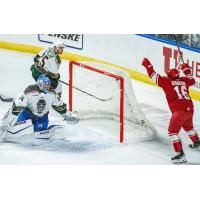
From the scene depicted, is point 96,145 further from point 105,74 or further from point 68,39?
point 68,39

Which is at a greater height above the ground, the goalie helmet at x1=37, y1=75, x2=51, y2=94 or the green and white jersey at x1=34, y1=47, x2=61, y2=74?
the green and white jersey at x1=34, y1=47, x2=61, y2=74

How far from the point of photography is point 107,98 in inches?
325

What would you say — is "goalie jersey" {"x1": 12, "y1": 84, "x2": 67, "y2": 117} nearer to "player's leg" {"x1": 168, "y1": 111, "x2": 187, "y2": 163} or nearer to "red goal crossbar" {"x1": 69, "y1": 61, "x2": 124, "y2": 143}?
"red goal crossbar" {"x1": 69, "y1": 61, "x2": 124, "y2": 143}

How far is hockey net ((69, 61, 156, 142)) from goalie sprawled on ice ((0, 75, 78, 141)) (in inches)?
6.2

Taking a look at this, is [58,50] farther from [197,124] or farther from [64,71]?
[197,124]

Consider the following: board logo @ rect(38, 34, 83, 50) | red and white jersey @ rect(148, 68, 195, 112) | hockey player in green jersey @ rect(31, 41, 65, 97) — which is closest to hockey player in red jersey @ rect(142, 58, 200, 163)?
red and white jersey @ rect(148, 68, 195, 112)

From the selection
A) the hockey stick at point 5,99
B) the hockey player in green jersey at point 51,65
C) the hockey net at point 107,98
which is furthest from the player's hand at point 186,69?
the hockey stick at point 5,99

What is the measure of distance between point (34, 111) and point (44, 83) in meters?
0.22

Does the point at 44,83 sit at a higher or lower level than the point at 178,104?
higher

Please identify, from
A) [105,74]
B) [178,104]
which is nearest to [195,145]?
[178,104]

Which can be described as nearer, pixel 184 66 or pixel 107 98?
pixel 184 66

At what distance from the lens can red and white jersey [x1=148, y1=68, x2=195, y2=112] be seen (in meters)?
8.16

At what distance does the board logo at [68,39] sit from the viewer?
26.9 feet

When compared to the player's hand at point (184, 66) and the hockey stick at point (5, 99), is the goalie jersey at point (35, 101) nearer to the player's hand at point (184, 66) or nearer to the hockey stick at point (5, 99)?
the hockey stick at point (5, 99)
